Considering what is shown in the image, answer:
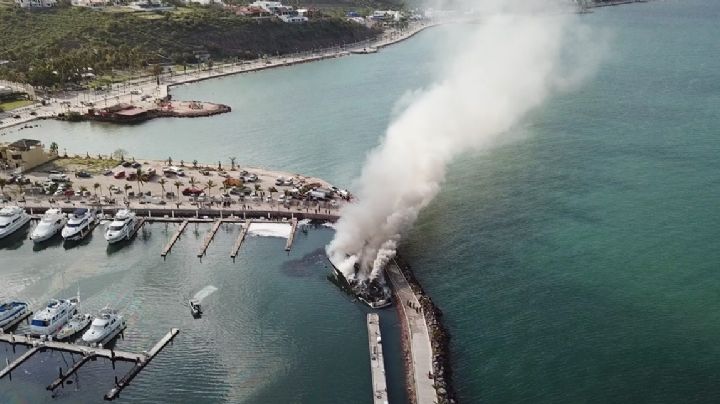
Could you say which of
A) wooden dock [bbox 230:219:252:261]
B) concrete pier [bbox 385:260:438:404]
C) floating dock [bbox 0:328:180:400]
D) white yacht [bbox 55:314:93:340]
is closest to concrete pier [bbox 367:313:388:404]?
concrete pier [bbox 385:260:438:404]

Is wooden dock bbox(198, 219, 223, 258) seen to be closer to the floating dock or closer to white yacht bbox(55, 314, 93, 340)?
white yacht bbox(55, 314, 93, 340)

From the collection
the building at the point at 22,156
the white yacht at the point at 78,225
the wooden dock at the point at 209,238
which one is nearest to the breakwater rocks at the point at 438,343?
the wooden dock at the point at 209,238

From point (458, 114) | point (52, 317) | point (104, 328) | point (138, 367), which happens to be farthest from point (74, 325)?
point (458, 114)

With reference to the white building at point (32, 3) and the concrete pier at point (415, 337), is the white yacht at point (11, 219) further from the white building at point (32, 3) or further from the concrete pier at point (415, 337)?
the white building at point (32, 3)

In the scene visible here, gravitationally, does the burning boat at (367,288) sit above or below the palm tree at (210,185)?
below

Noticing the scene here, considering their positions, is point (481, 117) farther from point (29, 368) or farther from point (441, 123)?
point (29, 368)

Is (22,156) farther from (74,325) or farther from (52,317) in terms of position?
(74,325)
